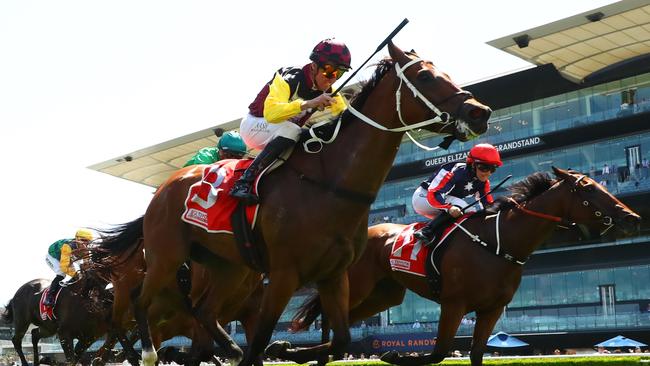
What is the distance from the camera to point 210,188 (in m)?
6.44

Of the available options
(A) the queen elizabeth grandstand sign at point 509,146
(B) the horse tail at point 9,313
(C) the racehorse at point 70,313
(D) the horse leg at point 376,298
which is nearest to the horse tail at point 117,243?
(C) the racehorse at point 70,313

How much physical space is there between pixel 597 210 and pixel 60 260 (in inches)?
377

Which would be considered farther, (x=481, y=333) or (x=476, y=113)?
Answer: (x=481, y=333)

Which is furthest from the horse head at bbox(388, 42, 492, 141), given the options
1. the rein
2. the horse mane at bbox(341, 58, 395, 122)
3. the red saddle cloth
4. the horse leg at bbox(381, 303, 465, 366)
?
the red saddle cloth

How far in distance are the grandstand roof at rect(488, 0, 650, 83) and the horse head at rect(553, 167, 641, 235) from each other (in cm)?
2421

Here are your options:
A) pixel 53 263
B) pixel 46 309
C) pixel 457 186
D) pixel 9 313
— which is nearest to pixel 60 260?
pixel 53 263

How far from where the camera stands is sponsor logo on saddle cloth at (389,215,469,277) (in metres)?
9.00

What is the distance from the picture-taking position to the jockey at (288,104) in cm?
587

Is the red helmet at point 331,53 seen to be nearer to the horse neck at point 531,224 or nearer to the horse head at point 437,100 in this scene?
the horse head at point 437,100

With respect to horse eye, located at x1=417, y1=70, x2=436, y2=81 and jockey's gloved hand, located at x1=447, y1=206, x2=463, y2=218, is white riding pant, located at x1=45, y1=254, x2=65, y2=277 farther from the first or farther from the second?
horse eye, located at x1=417, y1=70, x2=436, y2=81

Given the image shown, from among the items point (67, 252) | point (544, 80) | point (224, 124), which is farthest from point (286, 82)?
point (224, 124)

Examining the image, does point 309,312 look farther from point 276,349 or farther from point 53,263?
point 53,263

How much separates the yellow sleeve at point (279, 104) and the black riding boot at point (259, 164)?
0.61ft

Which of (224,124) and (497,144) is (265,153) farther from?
(224,124)
